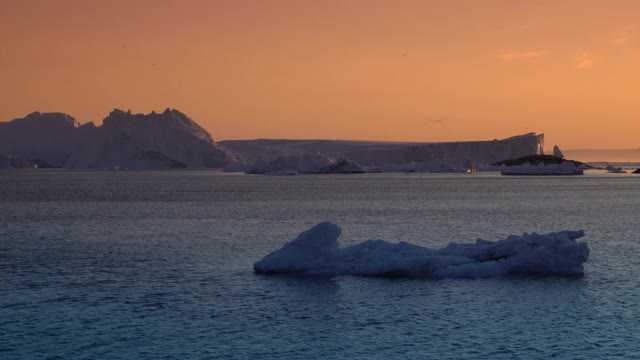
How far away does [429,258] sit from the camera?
2661cm

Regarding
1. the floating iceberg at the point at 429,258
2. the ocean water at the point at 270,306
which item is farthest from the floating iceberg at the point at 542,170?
the floating iceberg at the point at 429,258

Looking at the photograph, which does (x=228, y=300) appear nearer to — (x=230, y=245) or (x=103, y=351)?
(x=103, y=351)

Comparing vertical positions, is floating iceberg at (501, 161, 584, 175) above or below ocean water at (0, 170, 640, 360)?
above

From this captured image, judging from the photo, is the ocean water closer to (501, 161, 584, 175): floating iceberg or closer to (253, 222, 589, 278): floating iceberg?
(253, 222, 589, 278): floating iceberg

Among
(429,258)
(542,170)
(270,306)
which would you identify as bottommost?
(270,306)

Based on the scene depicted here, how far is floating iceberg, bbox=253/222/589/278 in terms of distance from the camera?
26.7 m

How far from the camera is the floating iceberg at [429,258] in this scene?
1051 inches

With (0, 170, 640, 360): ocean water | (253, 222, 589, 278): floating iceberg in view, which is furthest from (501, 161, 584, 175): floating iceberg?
(253, 222, 589, 278): floating iceberg

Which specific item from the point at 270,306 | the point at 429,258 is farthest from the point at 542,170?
the point at 270,306

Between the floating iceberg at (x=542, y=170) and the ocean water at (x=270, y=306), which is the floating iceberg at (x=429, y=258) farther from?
the floating iceberg at (x=542, y=170)

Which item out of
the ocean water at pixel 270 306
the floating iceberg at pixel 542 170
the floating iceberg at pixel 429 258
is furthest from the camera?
the floating iceberg at pixel 542 170

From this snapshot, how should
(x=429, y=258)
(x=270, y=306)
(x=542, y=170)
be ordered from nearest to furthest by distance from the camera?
(x=270, y=306) < (x=429, y=258) < (x=542, y=170)

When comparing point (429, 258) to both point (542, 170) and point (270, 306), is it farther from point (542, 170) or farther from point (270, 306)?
point (542, 170)

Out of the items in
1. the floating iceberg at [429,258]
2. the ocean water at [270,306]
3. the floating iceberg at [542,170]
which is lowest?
the ocean water at [270,306]
